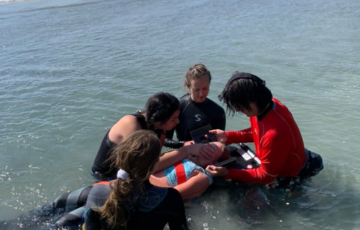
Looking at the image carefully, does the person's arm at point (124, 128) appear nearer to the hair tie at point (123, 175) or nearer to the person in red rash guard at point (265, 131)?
the person in red rash guard at point (265, 131)

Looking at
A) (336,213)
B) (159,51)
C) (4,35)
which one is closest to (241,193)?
(336,213)

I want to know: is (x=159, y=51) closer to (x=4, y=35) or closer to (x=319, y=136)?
(x=319, y=136)

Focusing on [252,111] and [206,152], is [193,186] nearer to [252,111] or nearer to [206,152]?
[206,152]

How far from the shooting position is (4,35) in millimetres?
16047

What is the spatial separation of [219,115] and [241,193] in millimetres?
1143

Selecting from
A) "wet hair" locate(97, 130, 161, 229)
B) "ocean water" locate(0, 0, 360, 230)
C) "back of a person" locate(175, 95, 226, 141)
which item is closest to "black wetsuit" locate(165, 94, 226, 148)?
"back of a person" locate(175, 95, 226, 141)

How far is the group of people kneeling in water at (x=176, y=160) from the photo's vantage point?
2.67m

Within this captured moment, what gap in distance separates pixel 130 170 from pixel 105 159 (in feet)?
5.97

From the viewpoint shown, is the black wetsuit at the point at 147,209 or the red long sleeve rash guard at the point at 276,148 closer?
the black wetsuit at the point at 147,209

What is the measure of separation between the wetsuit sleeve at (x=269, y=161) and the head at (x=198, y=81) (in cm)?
121

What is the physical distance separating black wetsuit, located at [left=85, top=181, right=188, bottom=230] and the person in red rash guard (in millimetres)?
1102

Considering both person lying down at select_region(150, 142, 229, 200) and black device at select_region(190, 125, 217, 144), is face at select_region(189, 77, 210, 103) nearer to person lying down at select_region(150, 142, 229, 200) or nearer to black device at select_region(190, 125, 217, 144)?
black device at select_region(190, 125, 217, 144)

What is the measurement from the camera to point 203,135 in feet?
15.4

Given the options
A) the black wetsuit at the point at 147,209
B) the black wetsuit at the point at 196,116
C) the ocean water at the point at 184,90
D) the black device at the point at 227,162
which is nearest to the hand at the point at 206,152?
the black device at the point at 227,162
